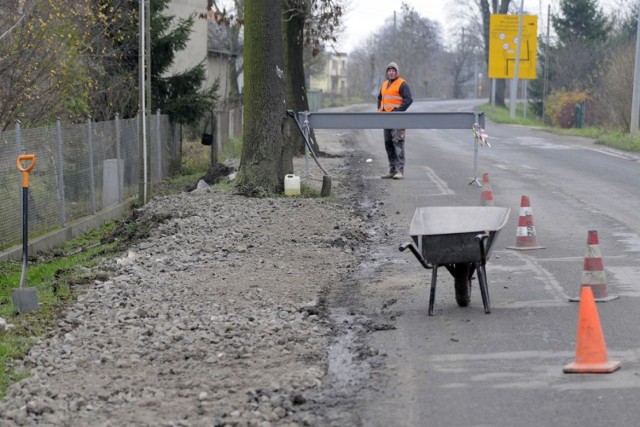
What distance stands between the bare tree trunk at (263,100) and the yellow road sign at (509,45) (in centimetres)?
4609

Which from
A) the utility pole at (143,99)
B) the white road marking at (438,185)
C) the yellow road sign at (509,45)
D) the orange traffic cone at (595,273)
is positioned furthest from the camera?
the yellow road sign at (509,45)

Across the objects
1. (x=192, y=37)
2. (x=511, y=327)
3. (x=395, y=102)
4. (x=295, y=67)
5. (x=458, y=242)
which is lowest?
(x=511, y=327)

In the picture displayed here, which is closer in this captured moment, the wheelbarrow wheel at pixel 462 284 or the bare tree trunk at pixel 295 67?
the wheelbarrow wheel at pixel 462 284

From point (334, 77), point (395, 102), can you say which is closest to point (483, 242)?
point (395, 102)

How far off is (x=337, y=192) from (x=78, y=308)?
9.66 meters

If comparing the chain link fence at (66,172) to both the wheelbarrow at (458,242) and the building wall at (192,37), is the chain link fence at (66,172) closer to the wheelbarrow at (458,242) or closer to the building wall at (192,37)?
the wheelbarrow at (458,242)

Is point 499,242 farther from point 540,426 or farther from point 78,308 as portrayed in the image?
point 540,426

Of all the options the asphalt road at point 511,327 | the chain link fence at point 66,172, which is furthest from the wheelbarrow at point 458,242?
the chain link fence at point 66,172

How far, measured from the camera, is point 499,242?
1316 centimetres

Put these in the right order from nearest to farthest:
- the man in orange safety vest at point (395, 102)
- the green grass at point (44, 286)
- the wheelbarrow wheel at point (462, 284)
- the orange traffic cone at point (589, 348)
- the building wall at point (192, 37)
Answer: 1. the orange traffic cone at point (589, 348)
2. the green grass at point (44, 286)
3. the wheelbarrow wheel at point (462, 284)
4. the man in orange safety vest at point (395, 102)
5. the building wall at point (192, 37)

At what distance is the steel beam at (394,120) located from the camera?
63.4 feet

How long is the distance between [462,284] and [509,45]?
2177 inches

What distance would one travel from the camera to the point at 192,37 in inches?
1586

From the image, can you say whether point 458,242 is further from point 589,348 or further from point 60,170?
point 60,170
